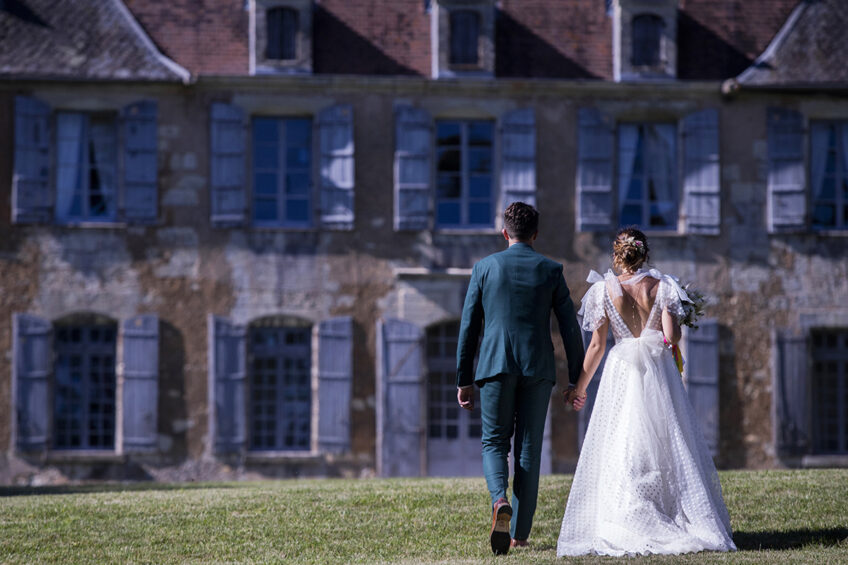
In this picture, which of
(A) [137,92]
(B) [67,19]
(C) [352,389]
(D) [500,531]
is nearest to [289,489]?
(D) [500,531]

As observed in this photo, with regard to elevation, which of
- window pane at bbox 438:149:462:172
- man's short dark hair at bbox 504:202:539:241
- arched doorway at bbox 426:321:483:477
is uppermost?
window pane at bbox 438:149:462:172

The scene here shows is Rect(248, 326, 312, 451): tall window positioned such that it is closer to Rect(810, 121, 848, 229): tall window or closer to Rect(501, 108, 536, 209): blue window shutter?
Rect(501, 108, 536, 209): blue window shutter

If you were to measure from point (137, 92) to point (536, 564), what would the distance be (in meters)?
11.1

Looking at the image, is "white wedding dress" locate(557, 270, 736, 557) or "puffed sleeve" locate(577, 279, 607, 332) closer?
"white wedding dress" locate(557, 270, 736, 557)

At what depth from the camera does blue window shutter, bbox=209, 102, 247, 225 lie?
1563 cm

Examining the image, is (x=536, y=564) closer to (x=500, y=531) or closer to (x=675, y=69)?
(x=500, y=531)

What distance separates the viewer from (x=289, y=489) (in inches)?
391

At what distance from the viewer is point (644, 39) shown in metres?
16.2

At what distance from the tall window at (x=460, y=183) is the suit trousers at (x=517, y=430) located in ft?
Result: 31.3

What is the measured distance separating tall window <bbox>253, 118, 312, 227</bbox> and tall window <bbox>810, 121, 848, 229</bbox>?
6.60m

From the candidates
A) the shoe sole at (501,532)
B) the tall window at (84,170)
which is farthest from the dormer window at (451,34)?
the shoe sole at (501,532)

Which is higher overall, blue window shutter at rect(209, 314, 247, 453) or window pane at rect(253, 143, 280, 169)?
window pane at rect(253, 143, 280, 169)

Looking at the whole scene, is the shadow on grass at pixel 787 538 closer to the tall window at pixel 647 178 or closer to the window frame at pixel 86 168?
the tall window at pixel 647 178

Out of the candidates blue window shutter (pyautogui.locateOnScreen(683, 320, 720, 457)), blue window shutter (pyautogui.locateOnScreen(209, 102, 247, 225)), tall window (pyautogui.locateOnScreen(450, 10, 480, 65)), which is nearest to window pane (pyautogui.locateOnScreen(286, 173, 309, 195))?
blue window shutter (pyautogui.locateOnScreen(209, 102, 247, 225))
